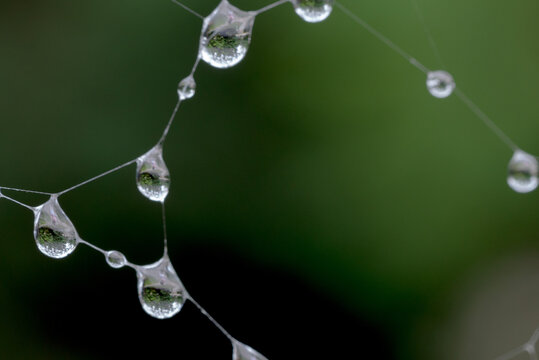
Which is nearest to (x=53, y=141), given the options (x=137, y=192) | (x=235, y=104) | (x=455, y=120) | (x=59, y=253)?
(x=137, y=192)

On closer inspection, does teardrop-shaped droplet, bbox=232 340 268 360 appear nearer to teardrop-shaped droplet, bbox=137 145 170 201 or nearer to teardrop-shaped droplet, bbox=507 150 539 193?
teardrop-shaped droplet, bbox=137 145 170 201

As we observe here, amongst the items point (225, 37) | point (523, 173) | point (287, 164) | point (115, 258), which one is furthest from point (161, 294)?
point (287, 164)

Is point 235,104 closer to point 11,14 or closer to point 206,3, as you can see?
Result: point 206,3

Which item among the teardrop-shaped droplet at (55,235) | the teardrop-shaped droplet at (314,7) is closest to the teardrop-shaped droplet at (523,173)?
the teardrop-shaped droplet at (314,7)

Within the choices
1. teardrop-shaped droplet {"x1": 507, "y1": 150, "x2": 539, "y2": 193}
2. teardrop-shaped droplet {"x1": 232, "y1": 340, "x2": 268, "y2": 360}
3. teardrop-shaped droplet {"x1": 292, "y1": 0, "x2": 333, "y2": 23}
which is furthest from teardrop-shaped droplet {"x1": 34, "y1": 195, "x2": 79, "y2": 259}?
teardrop-shaped droplet {"x1": 507, "y1": 150, "x2": 539, "y2": 193}

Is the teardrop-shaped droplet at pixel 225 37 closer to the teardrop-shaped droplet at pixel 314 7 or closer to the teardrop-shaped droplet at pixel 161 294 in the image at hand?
the teardrop-shaped droplet at pixel 314 7
